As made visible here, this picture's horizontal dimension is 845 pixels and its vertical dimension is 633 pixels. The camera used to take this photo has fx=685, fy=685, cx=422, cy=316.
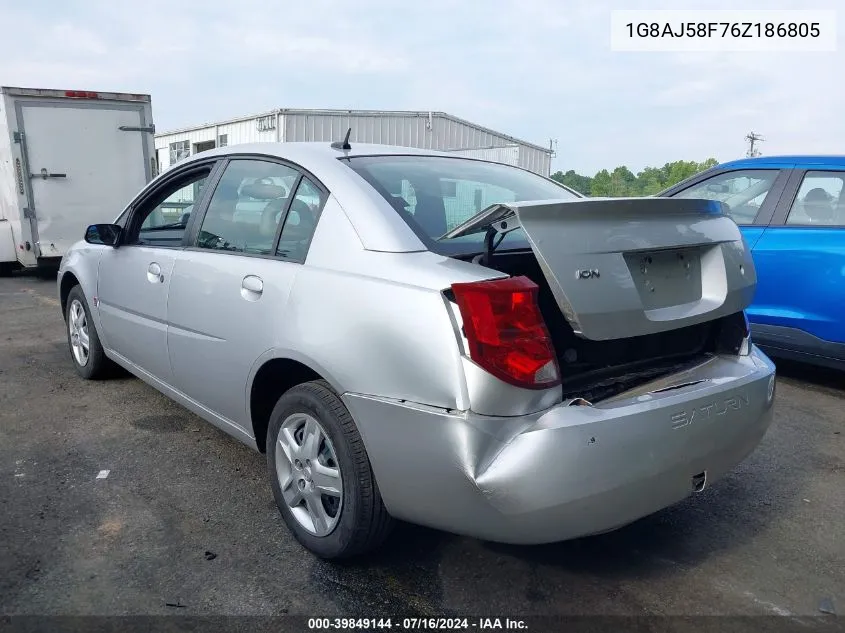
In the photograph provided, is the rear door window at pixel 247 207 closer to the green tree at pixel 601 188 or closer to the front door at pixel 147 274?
the front door at pixel 147 274

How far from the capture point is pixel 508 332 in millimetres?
2020

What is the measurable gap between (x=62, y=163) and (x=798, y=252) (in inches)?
377

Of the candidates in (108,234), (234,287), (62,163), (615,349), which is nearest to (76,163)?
(62,163)

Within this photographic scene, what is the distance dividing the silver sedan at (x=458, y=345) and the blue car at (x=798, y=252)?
6.97 ft

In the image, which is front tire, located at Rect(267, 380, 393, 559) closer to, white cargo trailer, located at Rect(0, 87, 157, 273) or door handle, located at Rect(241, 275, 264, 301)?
door handle, located at Rect(241, 275, 264, 301)

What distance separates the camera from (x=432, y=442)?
2.06 m

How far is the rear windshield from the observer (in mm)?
Answer: 2453

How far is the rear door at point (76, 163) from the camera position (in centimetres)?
975

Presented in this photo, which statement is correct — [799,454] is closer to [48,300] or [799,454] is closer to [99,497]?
[99,497]

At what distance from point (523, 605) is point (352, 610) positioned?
573 millimetres

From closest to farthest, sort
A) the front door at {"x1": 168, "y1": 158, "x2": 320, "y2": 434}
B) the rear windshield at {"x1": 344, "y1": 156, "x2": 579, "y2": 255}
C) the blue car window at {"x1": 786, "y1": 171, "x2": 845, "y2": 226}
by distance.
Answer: the rear windshield at {"x1": 344, "y1": 156, "x2": 579, "y2": 255} < the front door at {"x1": 168, "y1": 158, "x2": 320, "y2": 434} < the blue car window at {"x1": 786, "y1": 171, "x2": 845, "y2": 226}

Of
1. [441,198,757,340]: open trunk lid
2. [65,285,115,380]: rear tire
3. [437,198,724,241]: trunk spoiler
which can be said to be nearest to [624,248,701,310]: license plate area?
[441,198,757,340]: open trunk lid

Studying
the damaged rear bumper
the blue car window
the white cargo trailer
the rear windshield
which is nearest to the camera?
the damaged rear bumper

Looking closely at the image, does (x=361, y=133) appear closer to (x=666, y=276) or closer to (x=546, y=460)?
(x=666, y=276)
